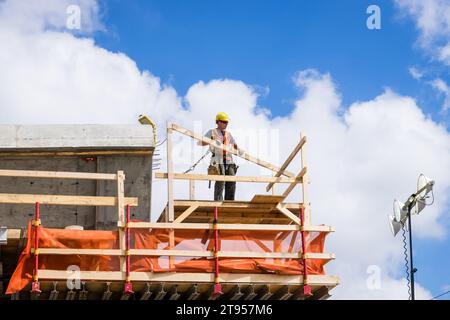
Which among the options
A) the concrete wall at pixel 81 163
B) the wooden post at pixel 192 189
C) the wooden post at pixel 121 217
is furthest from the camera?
the concrete wall at pixel 81 163

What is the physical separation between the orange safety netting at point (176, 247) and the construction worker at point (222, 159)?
6.44ft

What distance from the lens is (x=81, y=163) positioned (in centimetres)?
2047

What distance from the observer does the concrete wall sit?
20.0m

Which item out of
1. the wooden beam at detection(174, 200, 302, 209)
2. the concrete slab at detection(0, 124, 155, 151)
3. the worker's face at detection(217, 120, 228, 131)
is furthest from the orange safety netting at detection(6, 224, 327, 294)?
the concrete slab at detection(0, 124, 155, 151)

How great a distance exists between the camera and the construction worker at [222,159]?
1912cm

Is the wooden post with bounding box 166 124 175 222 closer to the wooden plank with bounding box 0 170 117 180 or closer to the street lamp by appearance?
the wooden plank with bounding box 0 170 117 180

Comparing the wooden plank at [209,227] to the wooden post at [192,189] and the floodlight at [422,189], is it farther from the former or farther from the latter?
the floodlight at [422,189]

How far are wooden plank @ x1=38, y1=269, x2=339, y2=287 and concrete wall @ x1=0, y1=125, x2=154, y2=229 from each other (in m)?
3.38

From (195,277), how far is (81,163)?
489cm

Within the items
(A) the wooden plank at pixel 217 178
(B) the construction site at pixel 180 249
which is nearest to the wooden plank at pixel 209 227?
(B) the construction site at pixel 180 249
